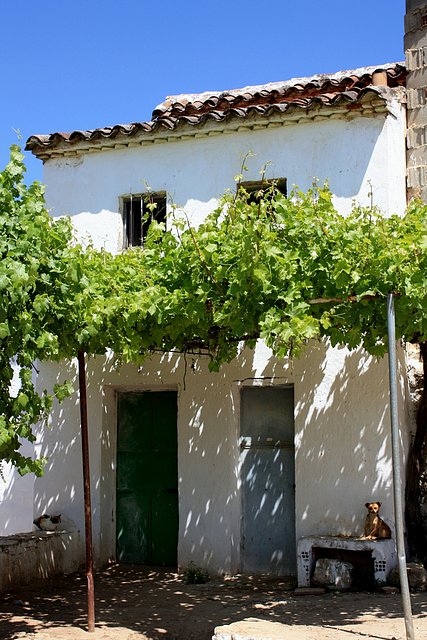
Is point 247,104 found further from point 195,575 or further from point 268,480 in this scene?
point 195,575

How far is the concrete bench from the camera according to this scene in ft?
27.0

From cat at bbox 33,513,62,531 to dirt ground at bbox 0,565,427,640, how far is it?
719mm

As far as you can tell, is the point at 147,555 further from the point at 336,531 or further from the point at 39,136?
the point at 39,136

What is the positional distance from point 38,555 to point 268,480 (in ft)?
8.86

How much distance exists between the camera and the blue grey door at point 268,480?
9.44 m

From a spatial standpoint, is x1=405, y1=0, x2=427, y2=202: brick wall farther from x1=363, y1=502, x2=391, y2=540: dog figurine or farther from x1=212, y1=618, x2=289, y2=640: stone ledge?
x1=212, y1=618, x2=289, y2=640: stone ledge

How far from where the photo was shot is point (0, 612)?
7.83 metres

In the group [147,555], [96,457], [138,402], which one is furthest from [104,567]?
[138,402]

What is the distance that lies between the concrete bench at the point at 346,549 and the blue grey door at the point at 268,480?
2.34 ft

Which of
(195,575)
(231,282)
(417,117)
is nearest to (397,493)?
(231,282)

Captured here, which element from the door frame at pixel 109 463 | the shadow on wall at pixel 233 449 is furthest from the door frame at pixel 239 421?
the door frame at pixel 109 463

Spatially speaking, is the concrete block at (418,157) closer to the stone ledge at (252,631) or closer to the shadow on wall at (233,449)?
the shadow on wall at (233,449)

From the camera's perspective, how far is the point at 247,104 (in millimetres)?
10594

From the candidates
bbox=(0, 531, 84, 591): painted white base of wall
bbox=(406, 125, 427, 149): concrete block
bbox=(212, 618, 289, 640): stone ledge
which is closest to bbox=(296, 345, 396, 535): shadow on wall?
bbox=(406, 125, 427, 149): concrete block
